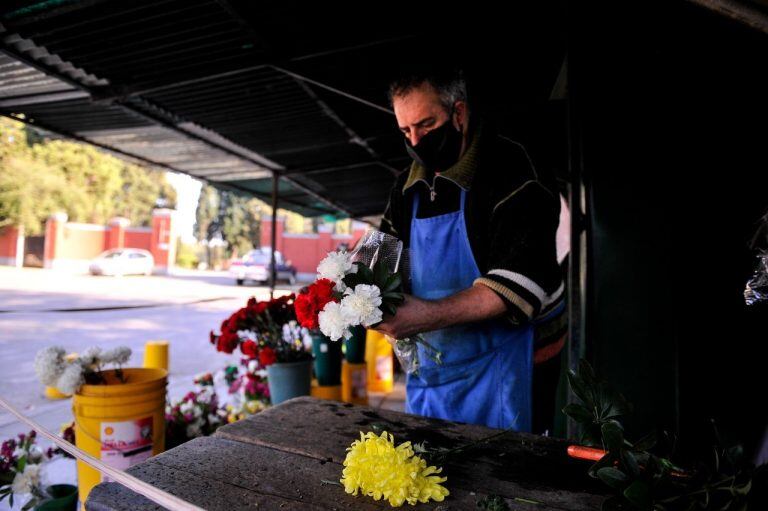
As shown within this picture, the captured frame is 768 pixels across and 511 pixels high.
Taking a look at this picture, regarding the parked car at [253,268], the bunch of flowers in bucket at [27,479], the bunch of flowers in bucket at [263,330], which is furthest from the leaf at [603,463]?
the parked car at [253,268]

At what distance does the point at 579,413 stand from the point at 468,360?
719mm

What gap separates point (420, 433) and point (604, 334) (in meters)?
1.61

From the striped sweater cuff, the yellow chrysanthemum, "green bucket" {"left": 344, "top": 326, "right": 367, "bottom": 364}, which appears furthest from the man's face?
"green bucket" {"left": 344, "top": 326, "right": 367, "bottom": 364}

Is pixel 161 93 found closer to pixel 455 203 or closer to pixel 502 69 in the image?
pixel 502 69

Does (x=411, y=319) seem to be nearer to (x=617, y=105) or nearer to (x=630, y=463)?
(x=630, y=463)

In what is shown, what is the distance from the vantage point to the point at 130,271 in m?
23.5

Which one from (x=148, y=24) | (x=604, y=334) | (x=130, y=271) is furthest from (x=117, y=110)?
(x=130, y=271)

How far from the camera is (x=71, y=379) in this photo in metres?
1.95

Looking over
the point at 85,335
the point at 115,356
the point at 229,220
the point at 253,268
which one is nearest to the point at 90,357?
the point at 115,356

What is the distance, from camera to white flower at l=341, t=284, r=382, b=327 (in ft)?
3.51

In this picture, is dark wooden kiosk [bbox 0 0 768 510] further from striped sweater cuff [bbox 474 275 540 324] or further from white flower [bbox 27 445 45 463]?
white flower [bbox 27 445 45 463]

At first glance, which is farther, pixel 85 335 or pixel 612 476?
pixel 85 335

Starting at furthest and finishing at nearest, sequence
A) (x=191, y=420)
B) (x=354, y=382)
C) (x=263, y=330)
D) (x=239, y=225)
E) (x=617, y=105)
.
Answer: (x=239, y=225)
(x=354, y=382)
(x=263, y=330)
(x=191, y=420)
(x=617, y=105)

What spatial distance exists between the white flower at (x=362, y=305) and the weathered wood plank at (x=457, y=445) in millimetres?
345
